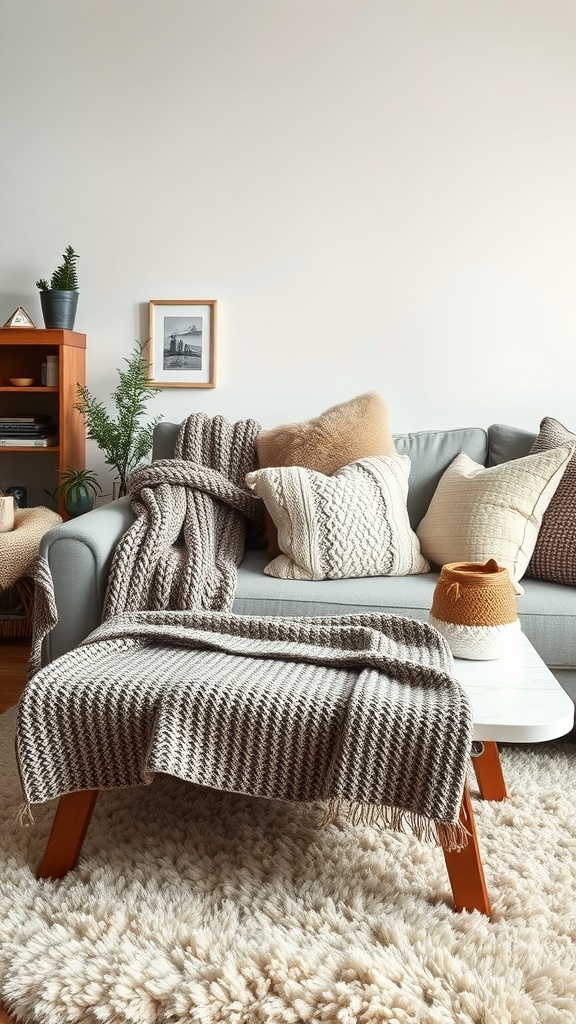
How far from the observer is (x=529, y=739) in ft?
4.73

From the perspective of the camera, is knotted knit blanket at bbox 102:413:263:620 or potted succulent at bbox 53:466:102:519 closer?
knotted knit blanket at bbox 102:413:263:620

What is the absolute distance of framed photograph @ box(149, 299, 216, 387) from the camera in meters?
3.33

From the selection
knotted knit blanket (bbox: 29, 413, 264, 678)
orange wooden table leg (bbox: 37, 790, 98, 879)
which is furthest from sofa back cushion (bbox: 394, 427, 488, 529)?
orange wooden table leg (bbox: 37, 790, 98, 879)

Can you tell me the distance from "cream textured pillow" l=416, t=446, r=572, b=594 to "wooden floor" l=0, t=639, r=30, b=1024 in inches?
54.0

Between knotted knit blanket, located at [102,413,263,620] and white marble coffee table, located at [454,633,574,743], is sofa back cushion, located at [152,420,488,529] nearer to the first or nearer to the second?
knotted knit blanket, located at [102,413,263,620]

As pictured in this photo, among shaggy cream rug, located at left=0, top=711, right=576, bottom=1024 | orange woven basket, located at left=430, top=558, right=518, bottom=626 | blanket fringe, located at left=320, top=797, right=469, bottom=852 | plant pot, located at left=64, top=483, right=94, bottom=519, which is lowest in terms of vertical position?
shaggy cream rug, located at left=0, top=711, right=576, bottom=1024

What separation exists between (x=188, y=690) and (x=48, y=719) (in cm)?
27

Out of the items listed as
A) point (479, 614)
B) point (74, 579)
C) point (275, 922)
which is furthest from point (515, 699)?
point (74, 579)

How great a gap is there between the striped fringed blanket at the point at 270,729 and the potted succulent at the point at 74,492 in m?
1.58

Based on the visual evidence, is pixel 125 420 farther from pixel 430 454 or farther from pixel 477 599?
pixel 477 599

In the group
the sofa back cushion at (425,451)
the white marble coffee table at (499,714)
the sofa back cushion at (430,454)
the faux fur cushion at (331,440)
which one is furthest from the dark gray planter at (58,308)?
the white marble coffee table at (499,714)

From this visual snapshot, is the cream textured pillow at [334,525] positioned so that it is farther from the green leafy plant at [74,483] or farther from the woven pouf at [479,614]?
the green leafy plant at [74,483]

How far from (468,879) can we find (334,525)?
112cm

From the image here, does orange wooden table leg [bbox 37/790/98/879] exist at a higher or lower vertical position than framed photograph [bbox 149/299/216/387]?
lower
